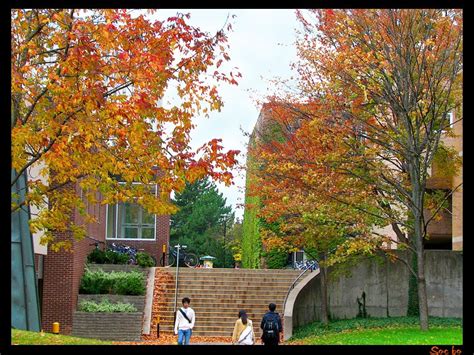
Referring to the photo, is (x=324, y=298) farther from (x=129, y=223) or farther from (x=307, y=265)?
(x=129, y=223)

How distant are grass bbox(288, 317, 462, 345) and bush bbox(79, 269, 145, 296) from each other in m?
6.06

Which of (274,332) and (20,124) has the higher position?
(20,124)

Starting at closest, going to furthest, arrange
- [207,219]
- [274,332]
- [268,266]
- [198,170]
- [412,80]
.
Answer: [198,170] → [274,332] → [412,80] → [268,266] → [207,219]

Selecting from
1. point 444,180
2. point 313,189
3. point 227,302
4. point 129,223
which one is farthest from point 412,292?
point 129,223

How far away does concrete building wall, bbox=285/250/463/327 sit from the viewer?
24922 millimetres

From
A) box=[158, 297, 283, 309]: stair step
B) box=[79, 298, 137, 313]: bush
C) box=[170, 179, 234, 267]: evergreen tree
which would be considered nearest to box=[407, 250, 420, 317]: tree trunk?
box=[158, 297, 283, 309]: stair step

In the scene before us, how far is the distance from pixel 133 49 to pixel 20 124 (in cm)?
273

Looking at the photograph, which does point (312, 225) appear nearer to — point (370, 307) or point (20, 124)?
point (370, 307)

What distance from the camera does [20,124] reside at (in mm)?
15695

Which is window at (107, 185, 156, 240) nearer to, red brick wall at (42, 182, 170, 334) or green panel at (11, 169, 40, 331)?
red brick wall at (42, 182, 170, 334)

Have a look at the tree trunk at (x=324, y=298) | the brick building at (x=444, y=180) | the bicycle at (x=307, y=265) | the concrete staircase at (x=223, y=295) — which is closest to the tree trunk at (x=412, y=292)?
the brick building at (x=444, y=180)

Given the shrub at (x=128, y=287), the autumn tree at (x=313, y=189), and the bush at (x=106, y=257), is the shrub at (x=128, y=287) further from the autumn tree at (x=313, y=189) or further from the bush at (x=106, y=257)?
the autumn tree at (x=313, y=189)

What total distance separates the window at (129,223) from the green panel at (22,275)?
15098mm
